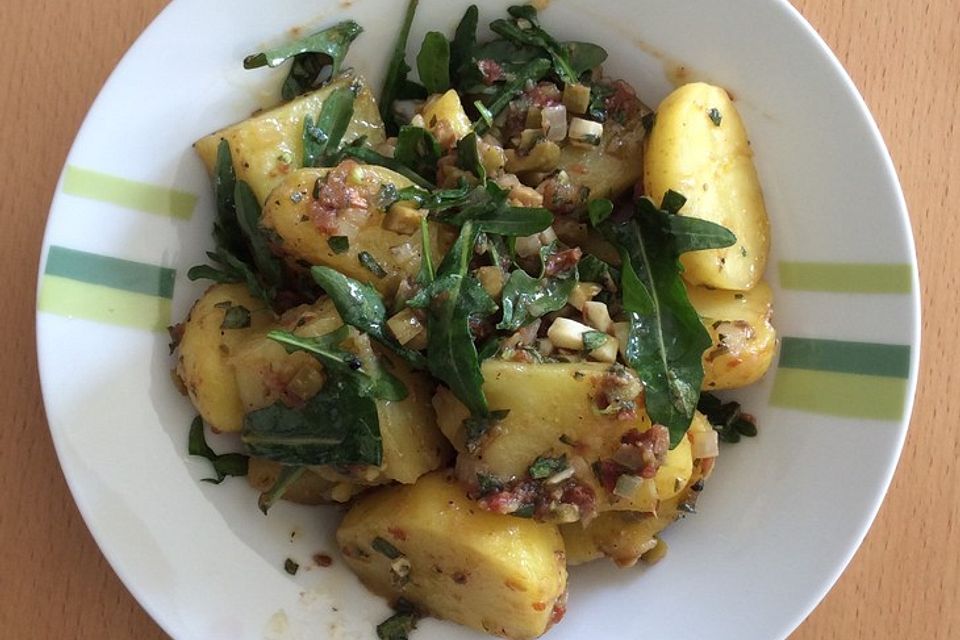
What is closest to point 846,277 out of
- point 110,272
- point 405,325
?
point 405,325

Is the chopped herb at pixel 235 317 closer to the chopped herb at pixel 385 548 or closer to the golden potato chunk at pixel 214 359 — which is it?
the golden potato chunk at pixel 214 359

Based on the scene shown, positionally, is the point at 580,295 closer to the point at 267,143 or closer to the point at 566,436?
the point at 566,436

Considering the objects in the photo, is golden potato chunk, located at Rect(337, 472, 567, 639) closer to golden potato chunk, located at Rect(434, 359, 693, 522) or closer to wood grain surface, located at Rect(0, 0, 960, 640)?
golden potato chunk, located at Rect(434, 359, 693, 522)

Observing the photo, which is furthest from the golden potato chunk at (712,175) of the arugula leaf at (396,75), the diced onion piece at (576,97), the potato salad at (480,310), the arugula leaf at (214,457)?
the arugula leaf at (214,457)

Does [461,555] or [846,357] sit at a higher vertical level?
[846,357]

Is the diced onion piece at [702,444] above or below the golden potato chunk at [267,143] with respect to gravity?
below

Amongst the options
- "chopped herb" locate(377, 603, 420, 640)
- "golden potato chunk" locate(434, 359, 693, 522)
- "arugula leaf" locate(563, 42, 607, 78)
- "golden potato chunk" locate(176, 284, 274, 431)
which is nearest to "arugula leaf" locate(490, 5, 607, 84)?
"arugula leaf" locate(563, 42, 607, 78)

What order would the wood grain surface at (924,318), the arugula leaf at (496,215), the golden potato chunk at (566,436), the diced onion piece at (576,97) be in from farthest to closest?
the wood grain surface at (924,318)
the diced onion piece at (576,97)
the arugula leaf at (496,215)
the golden potato chunk at (566,436)

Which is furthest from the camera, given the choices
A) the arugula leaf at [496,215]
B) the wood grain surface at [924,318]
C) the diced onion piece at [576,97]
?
the wood grain surface at [924,318]
